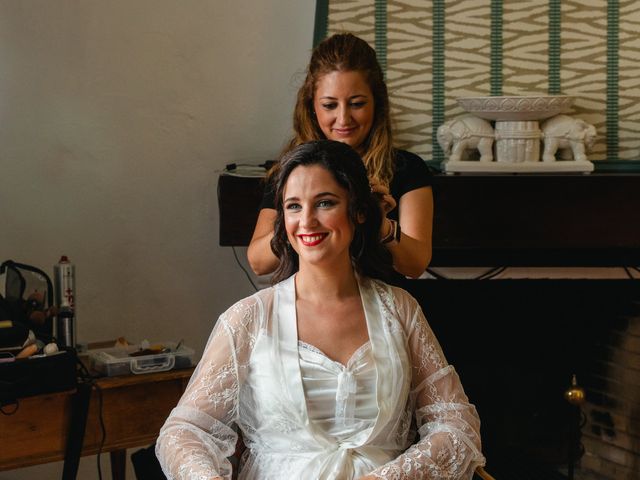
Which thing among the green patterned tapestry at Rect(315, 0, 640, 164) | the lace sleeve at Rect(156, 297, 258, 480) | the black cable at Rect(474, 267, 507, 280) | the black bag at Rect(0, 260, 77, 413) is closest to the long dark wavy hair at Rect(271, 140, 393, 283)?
the lace sleeve at Rect(156, 297, 258, 480)

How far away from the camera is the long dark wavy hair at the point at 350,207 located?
1.60m

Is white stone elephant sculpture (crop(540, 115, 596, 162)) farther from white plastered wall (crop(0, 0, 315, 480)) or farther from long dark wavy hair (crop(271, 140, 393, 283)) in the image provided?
long dark wavy hair (crop(271, 140, 393, 283))

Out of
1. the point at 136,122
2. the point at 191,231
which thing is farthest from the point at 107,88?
the point at 191,231

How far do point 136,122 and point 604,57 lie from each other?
1394 millimetres

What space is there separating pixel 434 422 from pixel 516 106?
3.96ft

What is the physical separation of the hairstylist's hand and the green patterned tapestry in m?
0.95

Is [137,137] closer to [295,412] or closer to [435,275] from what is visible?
[435,275]

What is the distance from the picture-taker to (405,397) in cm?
158

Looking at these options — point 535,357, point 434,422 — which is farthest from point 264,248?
point 535,357

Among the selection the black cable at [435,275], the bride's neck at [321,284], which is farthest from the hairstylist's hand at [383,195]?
the black cable at [435,275]

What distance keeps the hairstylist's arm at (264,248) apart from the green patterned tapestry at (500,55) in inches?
34.7

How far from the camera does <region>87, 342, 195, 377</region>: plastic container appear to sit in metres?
2.18

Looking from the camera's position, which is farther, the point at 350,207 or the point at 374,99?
the point at 374,99

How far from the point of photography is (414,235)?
1896mm
